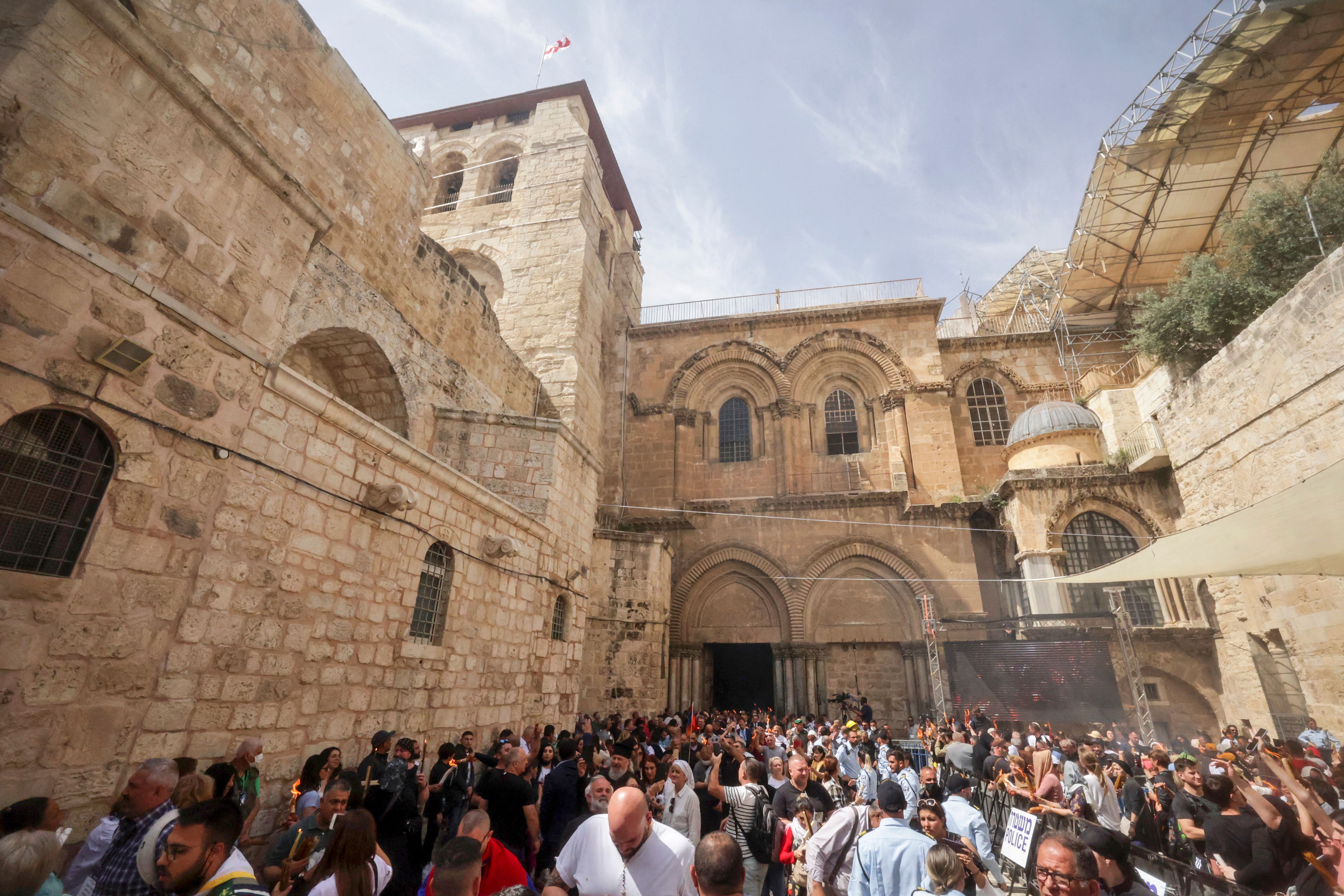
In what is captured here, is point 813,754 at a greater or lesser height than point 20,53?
lesser

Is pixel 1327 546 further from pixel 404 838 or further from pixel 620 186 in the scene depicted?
pixel 620 186

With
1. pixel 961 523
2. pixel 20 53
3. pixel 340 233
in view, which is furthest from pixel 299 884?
pixel 961 523

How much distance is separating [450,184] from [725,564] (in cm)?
1433

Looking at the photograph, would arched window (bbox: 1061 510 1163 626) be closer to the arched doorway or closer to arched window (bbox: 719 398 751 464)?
arched window (bbox: 719 398 751 464)

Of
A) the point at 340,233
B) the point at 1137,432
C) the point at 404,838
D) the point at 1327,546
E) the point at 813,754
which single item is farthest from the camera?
the point at 1137,432

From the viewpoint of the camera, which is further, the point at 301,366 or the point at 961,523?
the point at 961,523

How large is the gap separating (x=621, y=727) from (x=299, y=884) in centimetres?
761

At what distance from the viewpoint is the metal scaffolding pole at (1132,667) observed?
11.2 metres

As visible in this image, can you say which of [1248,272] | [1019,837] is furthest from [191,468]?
[1248,272]

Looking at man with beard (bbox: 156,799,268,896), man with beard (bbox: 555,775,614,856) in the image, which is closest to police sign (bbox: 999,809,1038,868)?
man with beard (bbox: 555,775,614,856)

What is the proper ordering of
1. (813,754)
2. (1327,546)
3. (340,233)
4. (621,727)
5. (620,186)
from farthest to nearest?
(620,186) < (621,727) < (340,233) < (813,754) < (1327,546)

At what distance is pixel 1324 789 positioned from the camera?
16.1 ft

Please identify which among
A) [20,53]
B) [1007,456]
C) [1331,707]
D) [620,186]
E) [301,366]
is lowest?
[1331,707]

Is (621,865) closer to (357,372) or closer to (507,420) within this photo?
(507,420)
